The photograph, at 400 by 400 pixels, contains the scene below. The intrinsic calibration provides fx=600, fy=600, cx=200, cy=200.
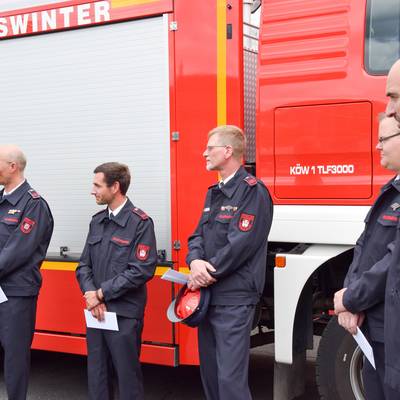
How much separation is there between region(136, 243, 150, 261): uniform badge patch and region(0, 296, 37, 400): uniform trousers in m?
0.73

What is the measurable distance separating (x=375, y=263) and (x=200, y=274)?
0.99 m

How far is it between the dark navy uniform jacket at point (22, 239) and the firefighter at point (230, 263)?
3.28ft

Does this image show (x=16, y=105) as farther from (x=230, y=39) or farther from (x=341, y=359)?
(x=341, y=359)

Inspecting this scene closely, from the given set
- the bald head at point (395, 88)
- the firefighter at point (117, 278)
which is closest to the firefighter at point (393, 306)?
the bald head at point (395, 88)

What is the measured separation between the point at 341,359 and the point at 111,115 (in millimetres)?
2004

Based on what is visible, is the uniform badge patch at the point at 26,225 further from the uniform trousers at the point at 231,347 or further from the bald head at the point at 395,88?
the bald head at the point at 395,88

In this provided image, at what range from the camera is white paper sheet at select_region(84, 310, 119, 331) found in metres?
3.28

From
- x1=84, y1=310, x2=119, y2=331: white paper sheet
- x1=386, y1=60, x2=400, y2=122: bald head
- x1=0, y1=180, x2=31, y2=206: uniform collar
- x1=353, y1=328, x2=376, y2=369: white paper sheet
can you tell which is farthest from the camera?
x1=0, y1=180, x2=31, y2=206: uniform collar

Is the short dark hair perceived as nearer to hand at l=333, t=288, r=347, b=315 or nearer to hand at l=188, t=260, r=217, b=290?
hand at l=188, t=260, r=217, b=290

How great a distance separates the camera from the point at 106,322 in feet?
10.8

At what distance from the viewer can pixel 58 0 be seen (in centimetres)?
389

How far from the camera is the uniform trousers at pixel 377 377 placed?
7.14 feet

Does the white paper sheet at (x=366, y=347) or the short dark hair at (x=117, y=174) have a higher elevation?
the short dark hair at (x=117, y=174)

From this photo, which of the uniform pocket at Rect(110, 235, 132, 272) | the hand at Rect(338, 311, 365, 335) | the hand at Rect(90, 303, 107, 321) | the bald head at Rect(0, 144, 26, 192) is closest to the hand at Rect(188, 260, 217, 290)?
the uniform pocket at Rect(110, 235, 132, 272)
